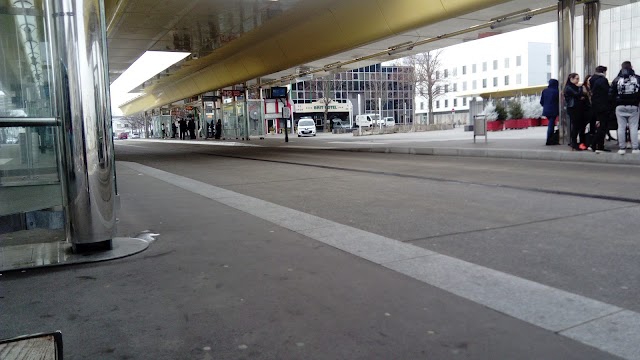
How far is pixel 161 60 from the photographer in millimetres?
27984

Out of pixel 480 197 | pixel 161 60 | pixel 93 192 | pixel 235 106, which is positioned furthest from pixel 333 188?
pixel 235 106

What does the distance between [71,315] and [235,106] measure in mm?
41691

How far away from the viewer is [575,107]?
12.9 metres

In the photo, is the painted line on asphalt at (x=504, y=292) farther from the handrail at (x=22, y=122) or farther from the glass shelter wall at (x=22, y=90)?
the glass shelter wall at (x=22, y=90)

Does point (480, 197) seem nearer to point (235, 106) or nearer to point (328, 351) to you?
point (328, 351)

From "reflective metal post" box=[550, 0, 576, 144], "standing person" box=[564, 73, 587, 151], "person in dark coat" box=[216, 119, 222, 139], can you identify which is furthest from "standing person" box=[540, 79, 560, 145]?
"person in dark coat" box=[216, 119, 222, 139]

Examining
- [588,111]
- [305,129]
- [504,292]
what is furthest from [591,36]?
[305,129]

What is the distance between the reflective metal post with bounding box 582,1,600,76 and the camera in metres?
14.7

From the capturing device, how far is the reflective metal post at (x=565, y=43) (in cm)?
1459

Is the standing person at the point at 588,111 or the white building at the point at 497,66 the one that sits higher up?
the white building at the point at 497,66

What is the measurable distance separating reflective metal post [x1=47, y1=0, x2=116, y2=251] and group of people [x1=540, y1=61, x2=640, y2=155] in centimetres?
1077

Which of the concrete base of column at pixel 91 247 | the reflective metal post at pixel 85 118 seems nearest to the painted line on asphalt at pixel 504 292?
the concrete base of column at pixel 91 247

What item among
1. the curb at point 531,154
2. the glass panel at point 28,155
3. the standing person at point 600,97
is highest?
the standing person at point 600,97

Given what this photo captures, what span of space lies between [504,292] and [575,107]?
11180mm
